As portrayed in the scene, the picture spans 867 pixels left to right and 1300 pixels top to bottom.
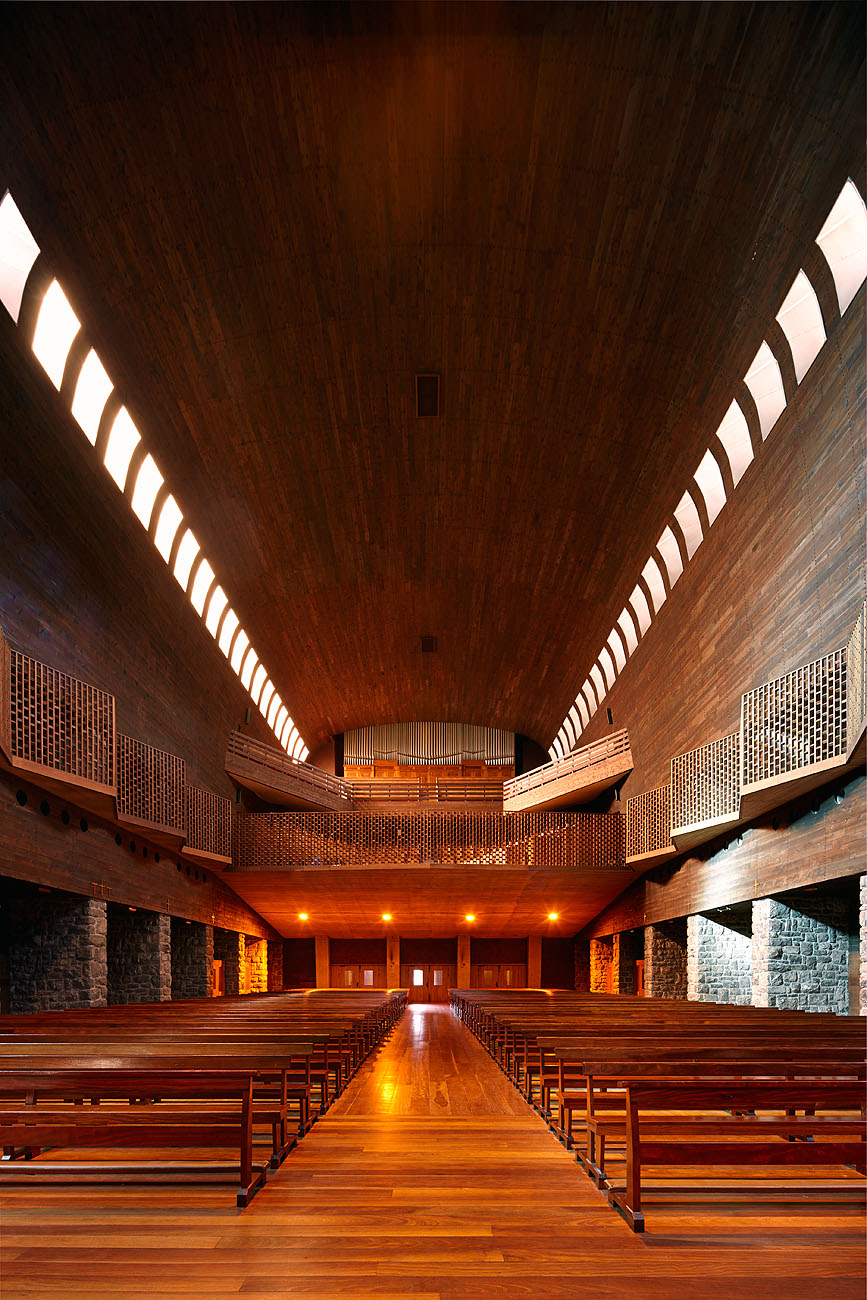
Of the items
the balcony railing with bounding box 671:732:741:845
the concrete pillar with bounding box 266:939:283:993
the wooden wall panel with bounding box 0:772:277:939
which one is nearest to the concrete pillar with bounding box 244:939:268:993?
the concrete pillar with bounding box 266:939:283:993

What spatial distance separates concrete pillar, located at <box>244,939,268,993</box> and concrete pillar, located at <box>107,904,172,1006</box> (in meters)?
9.63

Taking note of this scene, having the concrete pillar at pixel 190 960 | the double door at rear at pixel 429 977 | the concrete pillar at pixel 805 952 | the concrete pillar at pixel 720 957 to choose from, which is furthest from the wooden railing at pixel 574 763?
the concrete pillar at pixel 190 960

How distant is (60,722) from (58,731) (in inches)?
5.0

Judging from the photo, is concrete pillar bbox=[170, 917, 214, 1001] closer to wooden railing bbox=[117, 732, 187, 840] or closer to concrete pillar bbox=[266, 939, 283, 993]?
wooden railing bbox=[117, 732, 187, 840]

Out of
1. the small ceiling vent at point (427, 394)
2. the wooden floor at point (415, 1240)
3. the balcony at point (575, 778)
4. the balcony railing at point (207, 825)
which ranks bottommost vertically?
the wooden floor at point (415, 1240)

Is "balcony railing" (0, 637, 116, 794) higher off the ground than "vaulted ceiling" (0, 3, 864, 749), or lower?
lower

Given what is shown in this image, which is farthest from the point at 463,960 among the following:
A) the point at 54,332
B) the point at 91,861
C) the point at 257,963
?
the point at 54,332

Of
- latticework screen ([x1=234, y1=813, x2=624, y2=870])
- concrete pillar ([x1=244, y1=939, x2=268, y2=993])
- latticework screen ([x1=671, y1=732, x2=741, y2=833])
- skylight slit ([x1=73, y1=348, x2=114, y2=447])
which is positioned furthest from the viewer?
concrete pillar ([x1=244, y1=939, x2=268, y2=993])

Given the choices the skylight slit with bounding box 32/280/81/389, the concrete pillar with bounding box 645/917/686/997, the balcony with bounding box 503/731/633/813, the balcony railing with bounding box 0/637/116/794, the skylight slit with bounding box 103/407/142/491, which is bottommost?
the concrete pillar with bounding box 645/917/686/997

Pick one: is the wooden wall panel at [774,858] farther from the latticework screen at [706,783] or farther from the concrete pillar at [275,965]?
the concrete pillar at [275,965]

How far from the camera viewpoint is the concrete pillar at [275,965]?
31.8 m

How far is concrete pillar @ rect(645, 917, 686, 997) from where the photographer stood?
2198 centimetres

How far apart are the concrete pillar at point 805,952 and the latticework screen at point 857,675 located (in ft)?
16.1

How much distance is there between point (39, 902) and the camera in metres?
15.0
